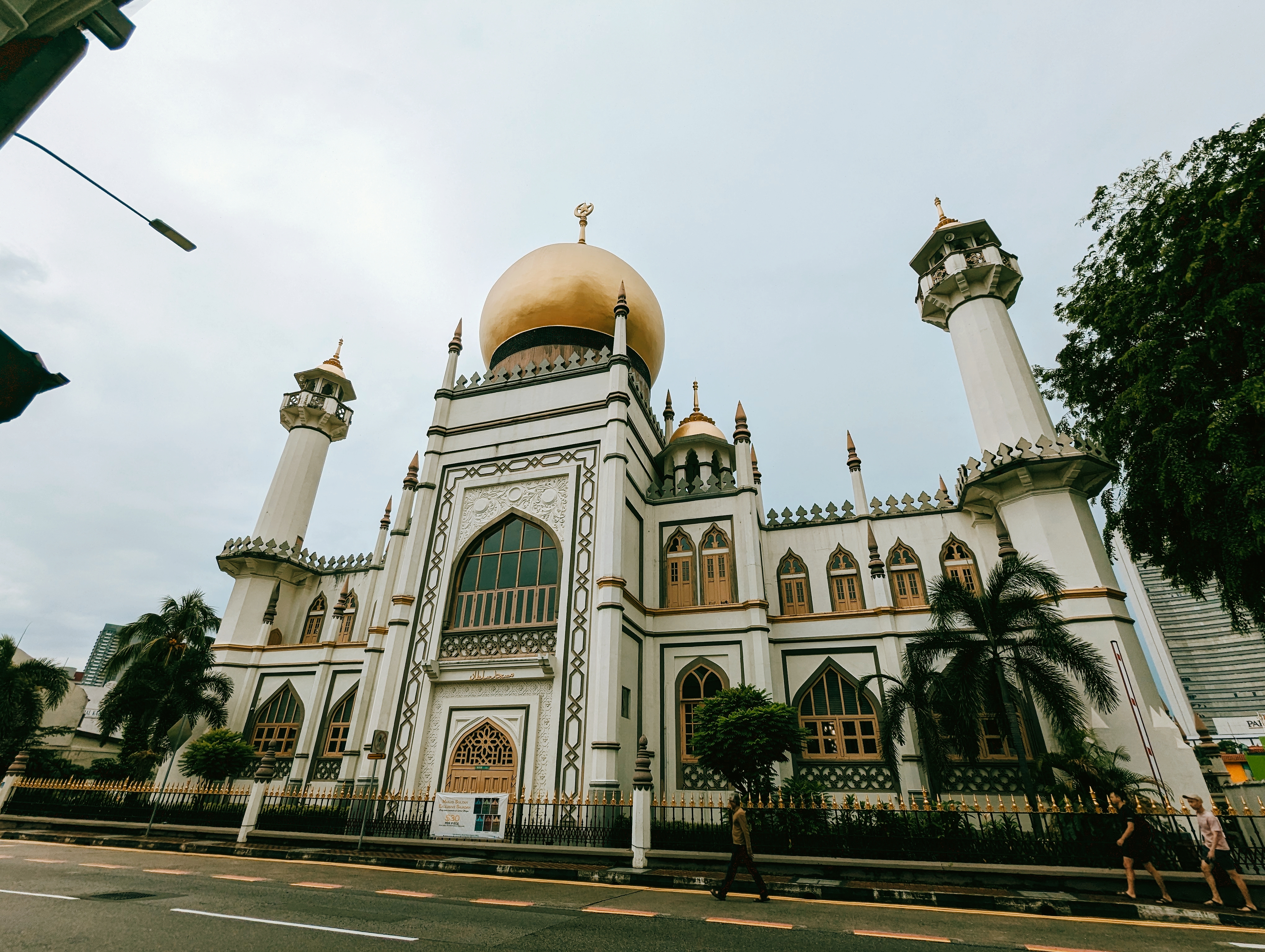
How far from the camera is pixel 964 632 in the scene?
12.5 metres

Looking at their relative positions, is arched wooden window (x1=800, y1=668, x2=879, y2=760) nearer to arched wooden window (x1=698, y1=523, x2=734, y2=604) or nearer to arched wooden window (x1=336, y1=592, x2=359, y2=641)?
arched wooden window (x1=698, y1=523, x2=734, y2=604)

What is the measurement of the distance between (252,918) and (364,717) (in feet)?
38.2

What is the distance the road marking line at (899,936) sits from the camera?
206 inches

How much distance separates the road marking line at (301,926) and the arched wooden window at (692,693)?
11.5 m

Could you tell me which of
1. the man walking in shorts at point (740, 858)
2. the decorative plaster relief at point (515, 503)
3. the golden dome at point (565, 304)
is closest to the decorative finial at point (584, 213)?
the golden dome at point (565, 304)

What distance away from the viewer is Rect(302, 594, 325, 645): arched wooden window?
21797mm

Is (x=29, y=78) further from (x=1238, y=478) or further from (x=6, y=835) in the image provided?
(x=6, y=835)

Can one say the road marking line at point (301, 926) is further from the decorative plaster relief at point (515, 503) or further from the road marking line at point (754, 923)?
the decorative plaster relief at point (515, 503)

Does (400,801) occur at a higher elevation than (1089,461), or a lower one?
lower

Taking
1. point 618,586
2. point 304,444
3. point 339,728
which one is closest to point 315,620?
point 339,728

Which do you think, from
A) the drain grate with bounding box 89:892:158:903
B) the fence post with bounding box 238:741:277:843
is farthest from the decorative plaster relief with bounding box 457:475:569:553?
the drain grate with bounding box 89:892:158:903

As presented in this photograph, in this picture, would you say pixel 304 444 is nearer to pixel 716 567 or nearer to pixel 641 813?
pixel 716 567

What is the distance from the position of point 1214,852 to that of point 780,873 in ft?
17.1

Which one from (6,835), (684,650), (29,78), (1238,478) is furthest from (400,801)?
(1238,478)
